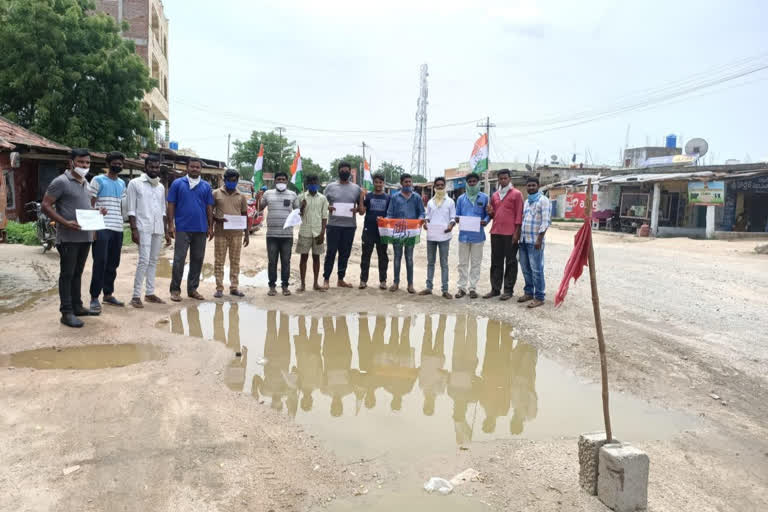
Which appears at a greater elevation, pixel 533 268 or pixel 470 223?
pixel 470 223

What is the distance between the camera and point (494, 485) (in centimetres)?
304

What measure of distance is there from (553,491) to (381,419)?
136 cm

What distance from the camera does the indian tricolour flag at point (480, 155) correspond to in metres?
9.59

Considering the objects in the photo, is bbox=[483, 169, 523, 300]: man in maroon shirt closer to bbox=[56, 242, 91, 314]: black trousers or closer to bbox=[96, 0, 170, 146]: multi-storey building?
bbox=[56, 242, 91, 314]: black trousers

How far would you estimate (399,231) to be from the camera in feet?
27.8

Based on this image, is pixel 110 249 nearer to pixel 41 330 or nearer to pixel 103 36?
pixel 41 330

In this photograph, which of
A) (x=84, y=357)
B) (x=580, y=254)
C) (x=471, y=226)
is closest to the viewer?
(x=580, y=254)

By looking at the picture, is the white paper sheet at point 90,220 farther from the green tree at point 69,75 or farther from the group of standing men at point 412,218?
the green tree at point 69,75

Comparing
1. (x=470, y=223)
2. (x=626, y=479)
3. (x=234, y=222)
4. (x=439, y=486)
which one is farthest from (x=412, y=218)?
(x=626, y=479)

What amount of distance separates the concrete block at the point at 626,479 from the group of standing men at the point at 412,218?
15.9 ft

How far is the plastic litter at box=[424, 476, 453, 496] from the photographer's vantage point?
298 cm

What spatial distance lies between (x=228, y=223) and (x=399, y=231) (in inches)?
103

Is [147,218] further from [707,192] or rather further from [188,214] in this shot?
[707,192]

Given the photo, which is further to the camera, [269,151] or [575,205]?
[269,151]
